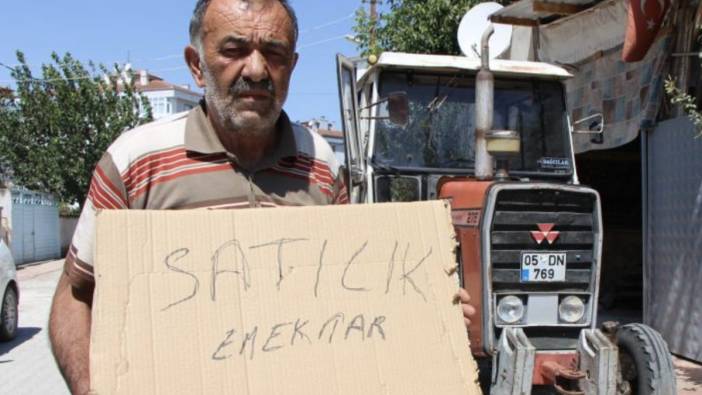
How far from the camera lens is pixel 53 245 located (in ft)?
79.5

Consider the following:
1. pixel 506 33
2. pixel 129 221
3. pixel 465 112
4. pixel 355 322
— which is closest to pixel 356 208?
pixel 355 322

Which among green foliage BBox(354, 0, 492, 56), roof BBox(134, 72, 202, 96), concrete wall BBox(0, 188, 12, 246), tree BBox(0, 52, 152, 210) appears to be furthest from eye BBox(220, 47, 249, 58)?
roof BBox(134, 72, 202, 96)

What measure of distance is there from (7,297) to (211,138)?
795 centimetres

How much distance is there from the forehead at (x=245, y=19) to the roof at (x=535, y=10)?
678 centimetres

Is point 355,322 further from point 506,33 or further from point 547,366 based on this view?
point 506,33

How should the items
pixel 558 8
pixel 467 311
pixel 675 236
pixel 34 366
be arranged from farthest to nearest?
1. pixel 558 8
2. pixel 34 366
3. pixel 675 236
4. pixel 467 311

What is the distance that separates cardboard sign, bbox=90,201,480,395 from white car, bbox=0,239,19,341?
8.00m

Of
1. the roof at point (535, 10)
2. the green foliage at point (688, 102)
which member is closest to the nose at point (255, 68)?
the green foliage at point (688, 102)

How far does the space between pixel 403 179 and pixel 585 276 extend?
4.56 ft

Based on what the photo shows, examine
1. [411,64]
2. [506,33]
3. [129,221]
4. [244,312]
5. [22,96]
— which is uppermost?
[22,96]

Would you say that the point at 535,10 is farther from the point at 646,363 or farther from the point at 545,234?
the point at 646,363

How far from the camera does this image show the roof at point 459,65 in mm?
5239

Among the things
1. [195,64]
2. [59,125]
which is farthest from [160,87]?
[195,64]

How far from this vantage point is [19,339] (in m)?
9.12
